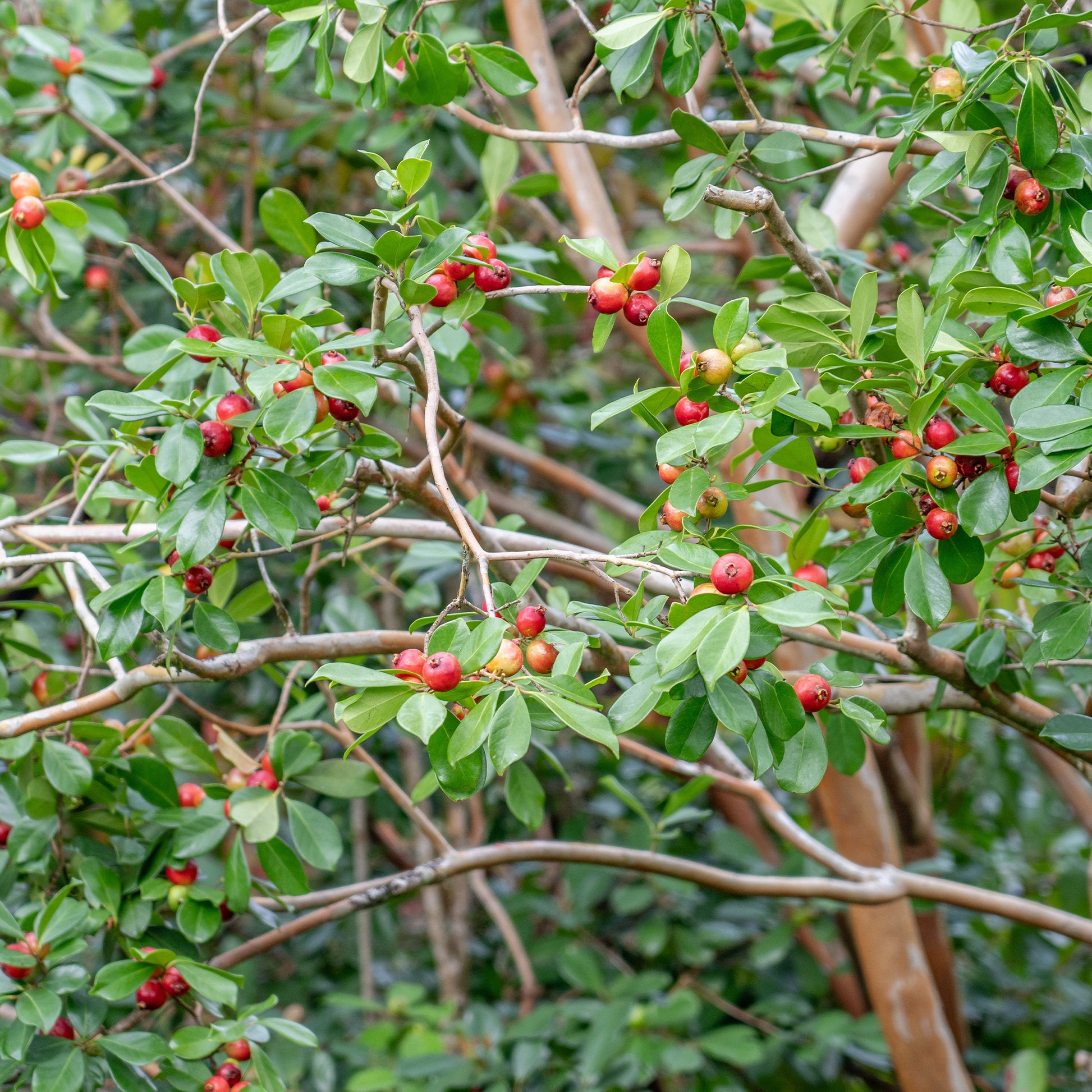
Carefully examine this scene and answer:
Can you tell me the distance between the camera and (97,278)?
191 cm

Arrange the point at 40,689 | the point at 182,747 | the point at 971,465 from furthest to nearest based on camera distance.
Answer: the point at 40,689 → the point at 182,747 → the point at 971,465

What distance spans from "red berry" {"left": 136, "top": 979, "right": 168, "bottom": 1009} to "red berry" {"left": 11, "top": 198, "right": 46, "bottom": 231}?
786 millimetres

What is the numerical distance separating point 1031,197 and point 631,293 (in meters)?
0.34

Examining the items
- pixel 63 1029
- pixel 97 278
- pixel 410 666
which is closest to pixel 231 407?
pixel 410 666

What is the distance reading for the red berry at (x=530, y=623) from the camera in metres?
0.73

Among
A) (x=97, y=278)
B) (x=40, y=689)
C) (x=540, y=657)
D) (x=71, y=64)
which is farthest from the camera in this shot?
(x=97, y=278)

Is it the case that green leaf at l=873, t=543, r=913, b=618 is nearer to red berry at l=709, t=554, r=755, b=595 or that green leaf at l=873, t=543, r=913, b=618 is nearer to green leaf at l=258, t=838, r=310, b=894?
red berry at l=709, t=554, r=755, b=595

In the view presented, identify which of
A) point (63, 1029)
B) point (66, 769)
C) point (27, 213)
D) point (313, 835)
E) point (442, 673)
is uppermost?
point (27, 213)

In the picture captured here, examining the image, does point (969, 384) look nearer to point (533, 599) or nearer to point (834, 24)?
point (533, 599)

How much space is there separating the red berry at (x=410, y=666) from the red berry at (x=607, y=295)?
32 centimetres

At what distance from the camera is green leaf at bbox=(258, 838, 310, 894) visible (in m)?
1.09

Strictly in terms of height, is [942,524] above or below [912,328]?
below

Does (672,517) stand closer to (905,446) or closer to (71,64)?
(905,446)

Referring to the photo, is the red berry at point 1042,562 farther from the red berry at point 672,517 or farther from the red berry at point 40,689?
the red berry at point 40,689
